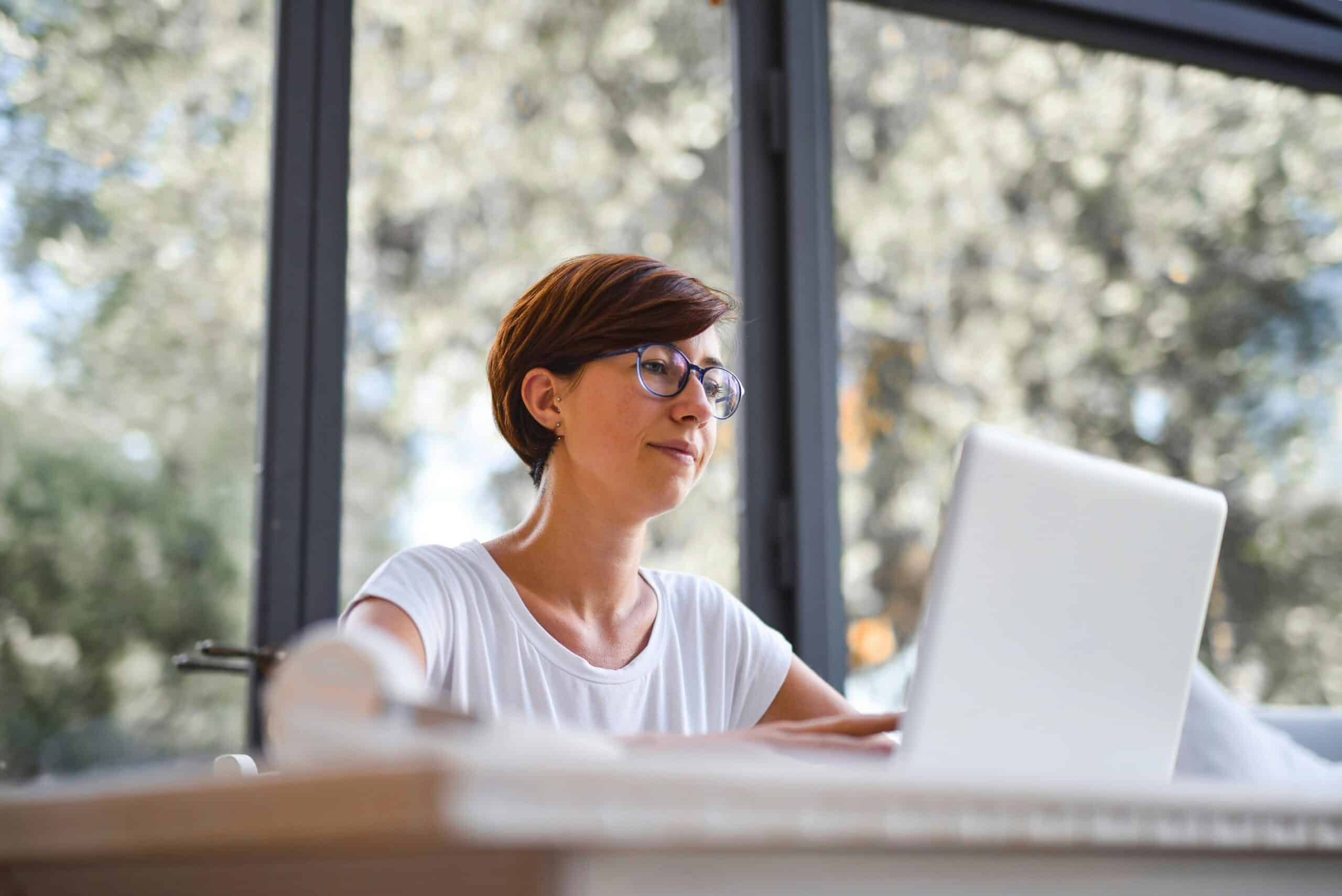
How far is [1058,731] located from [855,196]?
2.02m

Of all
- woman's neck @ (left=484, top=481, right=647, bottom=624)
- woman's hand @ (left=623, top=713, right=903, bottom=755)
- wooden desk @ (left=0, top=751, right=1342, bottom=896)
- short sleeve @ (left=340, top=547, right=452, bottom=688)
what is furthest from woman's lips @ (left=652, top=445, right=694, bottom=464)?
wooden desk @ (left=0, top=751, right=1342, bottom=896)

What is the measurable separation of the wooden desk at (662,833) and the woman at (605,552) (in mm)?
927

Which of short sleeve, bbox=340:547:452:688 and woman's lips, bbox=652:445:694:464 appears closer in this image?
short sleeve, bbox=340:547:452:688

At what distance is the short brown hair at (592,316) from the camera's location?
179cm

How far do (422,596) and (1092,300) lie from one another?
196 cm

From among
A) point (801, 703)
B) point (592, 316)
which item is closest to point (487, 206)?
point (592, 316)

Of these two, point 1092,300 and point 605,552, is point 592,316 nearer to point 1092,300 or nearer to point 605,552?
point 605,552

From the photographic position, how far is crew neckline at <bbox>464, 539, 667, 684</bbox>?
1686mm

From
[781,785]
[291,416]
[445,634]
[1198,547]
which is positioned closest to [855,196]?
[291,416]

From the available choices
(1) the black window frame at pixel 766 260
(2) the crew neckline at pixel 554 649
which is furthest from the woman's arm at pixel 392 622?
(1) the black window frame at pixel 766 260

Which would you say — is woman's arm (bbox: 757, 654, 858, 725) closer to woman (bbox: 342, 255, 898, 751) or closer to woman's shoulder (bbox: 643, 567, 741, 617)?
woman (bbox: 342, 255, 898, 751)

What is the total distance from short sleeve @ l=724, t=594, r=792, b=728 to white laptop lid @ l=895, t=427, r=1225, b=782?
0.94 meters

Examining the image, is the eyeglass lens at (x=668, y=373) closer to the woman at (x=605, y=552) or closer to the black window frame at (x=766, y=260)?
the woman at (x=605, y=552)

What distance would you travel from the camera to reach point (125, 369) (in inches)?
81.4
